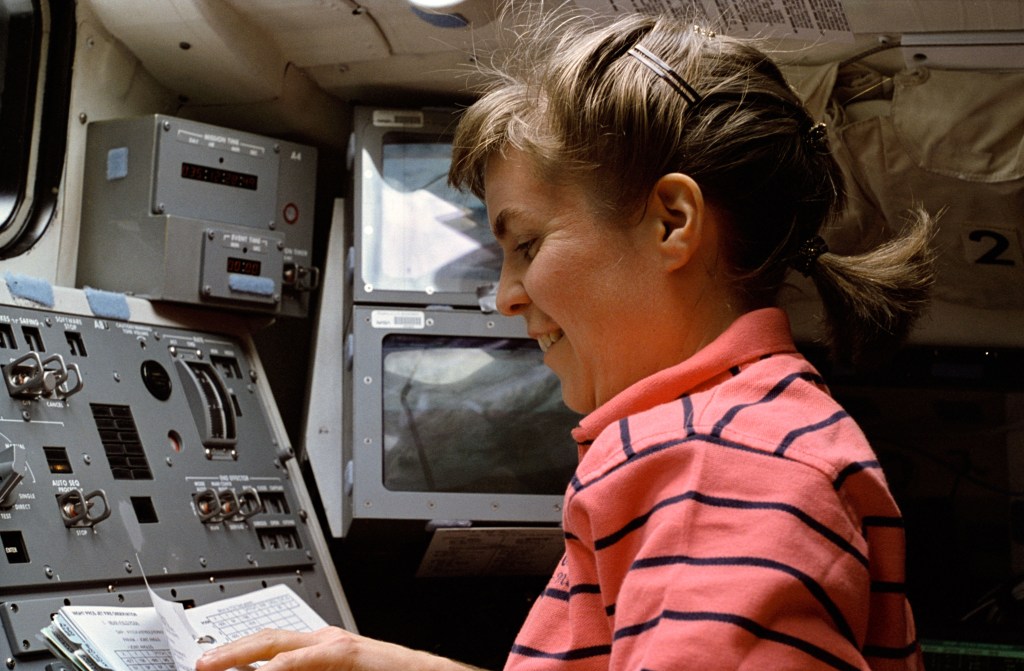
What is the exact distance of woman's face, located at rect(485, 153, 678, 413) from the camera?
58.7 inches

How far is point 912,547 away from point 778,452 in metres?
2.72

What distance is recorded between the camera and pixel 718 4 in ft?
8.78

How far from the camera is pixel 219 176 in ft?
10.7

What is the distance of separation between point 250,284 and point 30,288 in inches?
26.1

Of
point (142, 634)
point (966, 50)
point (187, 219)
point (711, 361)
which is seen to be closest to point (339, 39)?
point (187, 219)

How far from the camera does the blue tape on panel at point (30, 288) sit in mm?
2557

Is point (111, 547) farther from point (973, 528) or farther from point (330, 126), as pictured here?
point (973, 528)

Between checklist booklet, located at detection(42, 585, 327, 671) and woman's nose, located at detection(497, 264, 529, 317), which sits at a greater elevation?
woman's nose, located at detection(497, 264, 529, 317)

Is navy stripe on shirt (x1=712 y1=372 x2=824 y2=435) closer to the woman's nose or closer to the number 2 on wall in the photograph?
the woman's nose

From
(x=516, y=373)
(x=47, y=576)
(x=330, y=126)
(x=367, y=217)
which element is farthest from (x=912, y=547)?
(x=47, y=576)

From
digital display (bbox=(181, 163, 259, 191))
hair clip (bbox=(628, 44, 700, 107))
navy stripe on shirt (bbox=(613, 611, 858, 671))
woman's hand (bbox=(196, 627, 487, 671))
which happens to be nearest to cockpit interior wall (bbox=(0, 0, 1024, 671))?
digital display (bbox=(181, 163, 259, 191))

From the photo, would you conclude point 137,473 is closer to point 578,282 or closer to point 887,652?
point 578,282

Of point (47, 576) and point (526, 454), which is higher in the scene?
point (47, 576)

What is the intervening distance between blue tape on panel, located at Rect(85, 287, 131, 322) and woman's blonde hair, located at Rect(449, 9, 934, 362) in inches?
56.5
